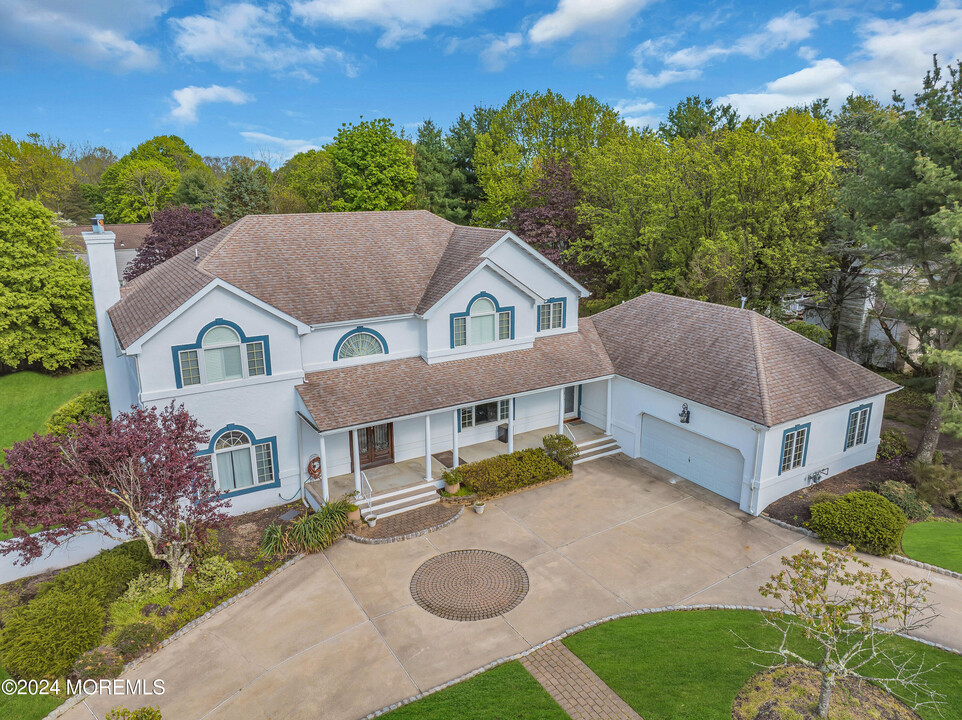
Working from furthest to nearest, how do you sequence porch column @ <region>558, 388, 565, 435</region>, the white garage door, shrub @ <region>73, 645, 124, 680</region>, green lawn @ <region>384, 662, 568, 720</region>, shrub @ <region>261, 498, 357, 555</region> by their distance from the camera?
porch column @ <region>558, 388, 565, 435</region> < the white garage door < shrub @ <region>261, 498, 357, 555</region> < shrub @ <region>73, 645, 124, 680</region> < green lawn @ <region>384, 662, 568, 720</region>

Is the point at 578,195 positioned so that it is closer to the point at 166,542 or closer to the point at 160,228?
the point at 160,228

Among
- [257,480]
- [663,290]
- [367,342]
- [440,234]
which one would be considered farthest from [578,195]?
[257,480]

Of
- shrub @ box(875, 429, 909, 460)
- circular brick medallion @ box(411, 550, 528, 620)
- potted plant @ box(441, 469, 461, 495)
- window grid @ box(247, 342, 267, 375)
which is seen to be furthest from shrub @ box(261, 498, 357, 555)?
shrub @ box(875, 429, 909, 460)

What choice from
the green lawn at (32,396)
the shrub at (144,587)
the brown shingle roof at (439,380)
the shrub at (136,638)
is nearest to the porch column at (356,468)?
the brown shingle roof at (439,380)

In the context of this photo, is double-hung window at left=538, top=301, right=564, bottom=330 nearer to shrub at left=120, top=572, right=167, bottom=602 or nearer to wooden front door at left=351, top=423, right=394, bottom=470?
wooden front door at left=351, top=423, right=394, bottom=470

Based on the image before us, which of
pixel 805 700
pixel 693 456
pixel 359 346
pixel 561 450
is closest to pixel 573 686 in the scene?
pixel 805 700

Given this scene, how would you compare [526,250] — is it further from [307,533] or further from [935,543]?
[935,543]
